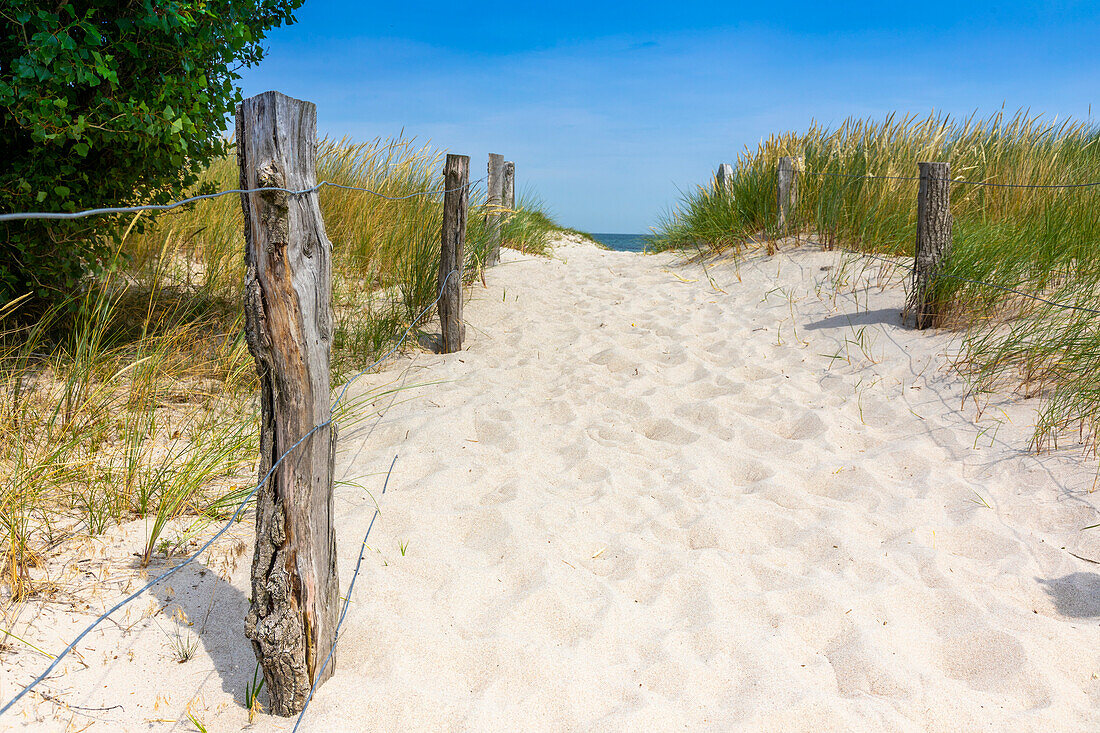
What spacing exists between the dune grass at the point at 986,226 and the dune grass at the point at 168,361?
11.2 ft

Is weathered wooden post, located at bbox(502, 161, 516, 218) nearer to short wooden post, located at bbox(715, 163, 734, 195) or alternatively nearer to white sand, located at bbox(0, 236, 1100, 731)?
short wooden post, located at bbox(715, 163, 734, 195)

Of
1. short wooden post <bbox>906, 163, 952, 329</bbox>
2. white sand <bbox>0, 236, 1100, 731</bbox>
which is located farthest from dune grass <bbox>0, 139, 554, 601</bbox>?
short wooden post <bbox>906, 163, 952, 329</bbox>

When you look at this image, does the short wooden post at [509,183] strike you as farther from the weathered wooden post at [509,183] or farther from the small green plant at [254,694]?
the small green plant at [254,694]

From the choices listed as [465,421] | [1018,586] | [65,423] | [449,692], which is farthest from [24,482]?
[1018,586]

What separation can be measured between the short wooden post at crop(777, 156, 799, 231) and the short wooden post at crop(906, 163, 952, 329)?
2364 mm

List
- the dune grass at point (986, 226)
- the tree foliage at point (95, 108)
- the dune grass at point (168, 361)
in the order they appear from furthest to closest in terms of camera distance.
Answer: the dune grass at point (986, 226)
the tree foliage at point (95, 108)
the dune grass at point (168, 361)

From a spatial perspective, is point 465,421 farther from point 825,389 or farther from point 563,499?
point 825,389

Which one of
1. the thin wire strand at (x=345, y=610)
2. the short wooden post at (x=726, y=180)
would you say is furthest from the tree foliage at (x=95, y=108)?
the short wooden post at (x=726, y=180)

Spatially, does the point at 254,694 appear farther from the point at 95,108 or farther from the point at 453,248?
the point at 453,248

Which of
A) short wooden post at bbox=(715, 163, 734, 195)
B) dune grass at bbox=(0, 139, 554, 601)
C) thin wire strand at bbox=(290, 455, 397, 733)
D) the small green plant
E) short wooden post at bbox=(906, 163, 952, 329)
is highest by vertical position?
short wooden post at bbox=(715, 163, 734, 195)

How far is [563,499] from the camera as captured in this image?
3.05m

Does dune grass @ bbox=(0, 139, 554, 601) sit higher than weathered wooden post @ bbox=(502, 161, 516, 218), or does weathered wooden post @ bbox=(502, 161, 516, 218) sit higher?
weathered wooden post @ bbox=(502, 161, 516, 218)

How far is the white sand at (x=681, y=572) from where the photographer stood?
1.90m

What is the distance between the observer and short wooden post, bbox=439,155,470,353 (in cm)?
477
